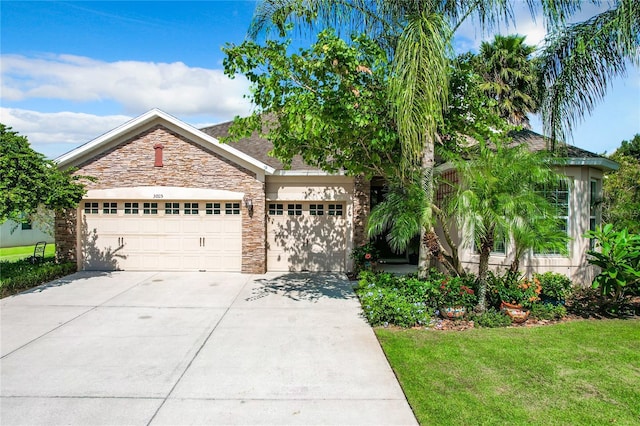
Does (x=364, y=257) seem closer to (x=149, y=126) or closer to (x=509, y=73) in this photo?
(x=149, y=126)

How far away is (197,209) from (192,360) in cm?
744

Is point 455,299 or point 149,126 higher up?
point 149,126

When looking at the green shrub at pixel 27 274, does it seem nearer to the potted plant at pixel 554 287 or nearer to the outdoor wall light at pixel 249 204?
the outdoor wall light at pixel 249 204

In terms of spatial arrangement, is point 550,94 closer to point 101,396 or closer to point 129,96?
point 101,396

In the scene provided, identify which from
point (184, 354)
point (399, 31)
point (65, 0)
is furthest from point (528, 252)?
point (65, 0)

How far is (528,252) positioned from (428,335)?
4340 millimetres

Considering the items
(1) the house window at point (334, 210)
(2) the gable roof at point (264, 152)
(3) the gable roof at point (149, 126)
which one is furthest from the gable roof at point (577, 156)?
(3) the gable roof at point (149, 126)

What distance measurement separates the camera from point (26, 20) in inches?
428

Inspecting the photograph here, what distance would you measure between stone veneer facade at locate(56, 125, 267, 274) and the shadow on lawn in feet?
3.96

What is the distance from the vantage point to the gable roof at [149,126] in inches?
475

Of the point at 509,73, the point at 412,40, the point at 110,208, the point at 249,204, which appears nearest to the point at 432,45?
the point at 412,40

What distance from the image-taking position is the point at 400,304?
758 centimetres

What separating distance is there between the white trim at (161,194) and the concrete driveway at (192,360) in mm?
3393

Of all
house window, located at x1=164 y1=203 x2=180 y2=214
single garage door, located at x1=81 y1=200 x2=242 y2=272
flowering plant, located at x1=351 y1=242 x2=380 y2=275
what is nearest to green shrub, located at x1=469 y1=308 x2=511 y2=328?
flowering plant, located at x1=351 y1=242 x2=380 y2=275
